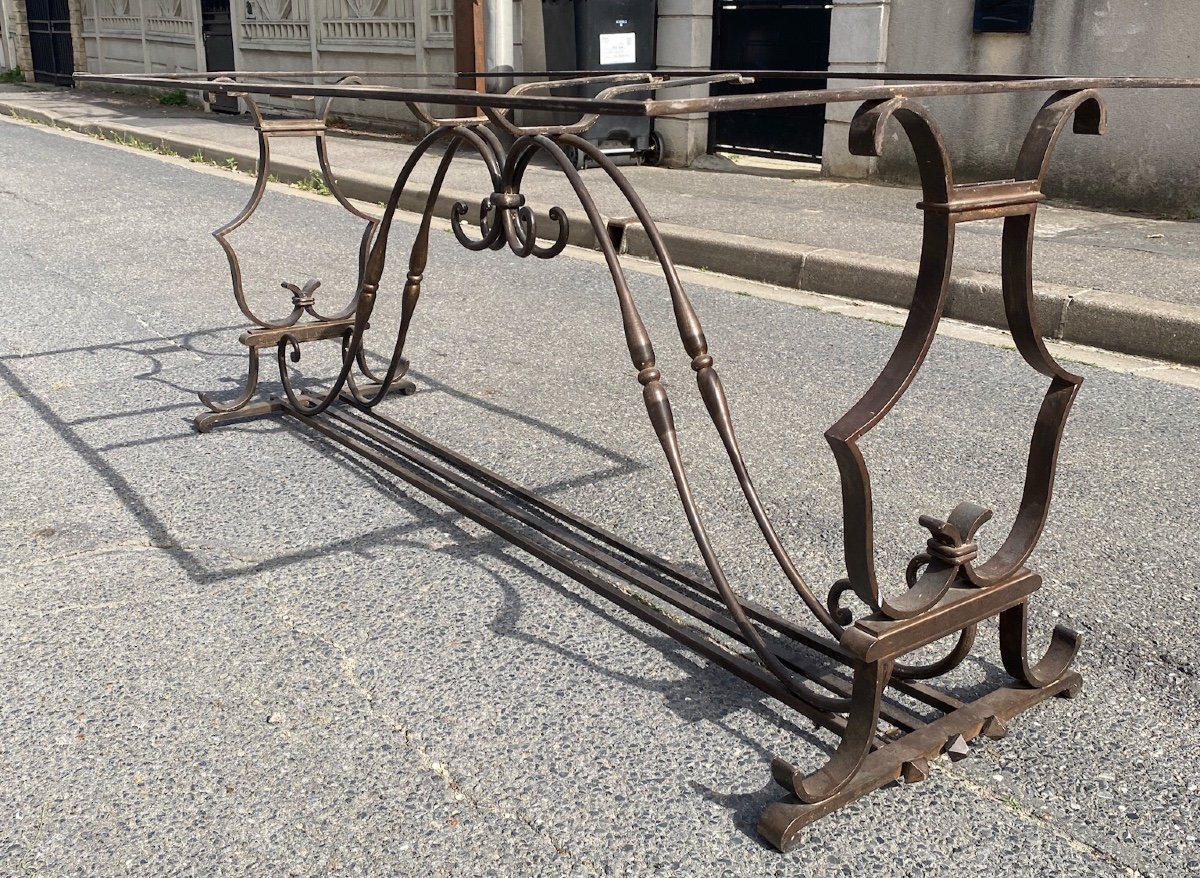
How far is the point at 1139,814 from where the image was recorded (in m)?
2.12

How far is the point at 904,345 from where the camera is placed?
7.03ft

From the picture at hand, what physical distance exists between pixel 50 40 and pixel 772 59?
20333 millimetres

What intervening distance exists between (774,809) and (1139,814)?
2.16ft

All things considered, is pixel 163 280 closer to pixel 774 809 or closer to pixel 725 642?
pixel 725 642

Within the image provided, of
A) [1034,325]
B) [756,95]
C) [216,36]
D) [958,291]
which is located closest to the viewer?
[756,95]

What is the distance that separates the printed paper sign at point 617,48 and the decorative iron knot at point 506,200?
8101 millimetres

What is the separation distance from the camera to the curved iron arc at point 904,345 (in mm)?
2031

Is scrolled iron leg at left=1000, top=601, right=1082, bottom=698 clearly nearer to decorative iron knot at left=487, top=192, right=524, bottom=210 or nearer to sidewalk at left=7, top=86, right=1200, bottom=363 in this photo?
decorative iron knot at left=487, top=192, right=524, bottom=210

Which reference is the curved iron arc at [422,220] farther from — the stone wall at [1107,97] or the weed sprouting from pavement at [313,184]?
the weed sprouting from pavement at [313,184]

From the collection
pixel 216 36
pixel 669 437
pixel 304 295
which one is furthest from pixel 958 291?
pixel 216 36

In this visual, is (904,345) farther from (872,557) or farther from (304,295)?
(304,295)

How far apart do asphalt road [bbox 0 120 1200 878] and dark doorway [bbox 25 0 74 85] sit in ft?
73.6

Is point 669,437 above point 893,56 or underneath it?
underneath

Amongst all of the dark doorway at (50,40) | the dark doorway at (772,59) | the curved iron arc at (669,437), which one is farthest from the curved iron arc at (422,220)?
the dark doorway at (50,40)
